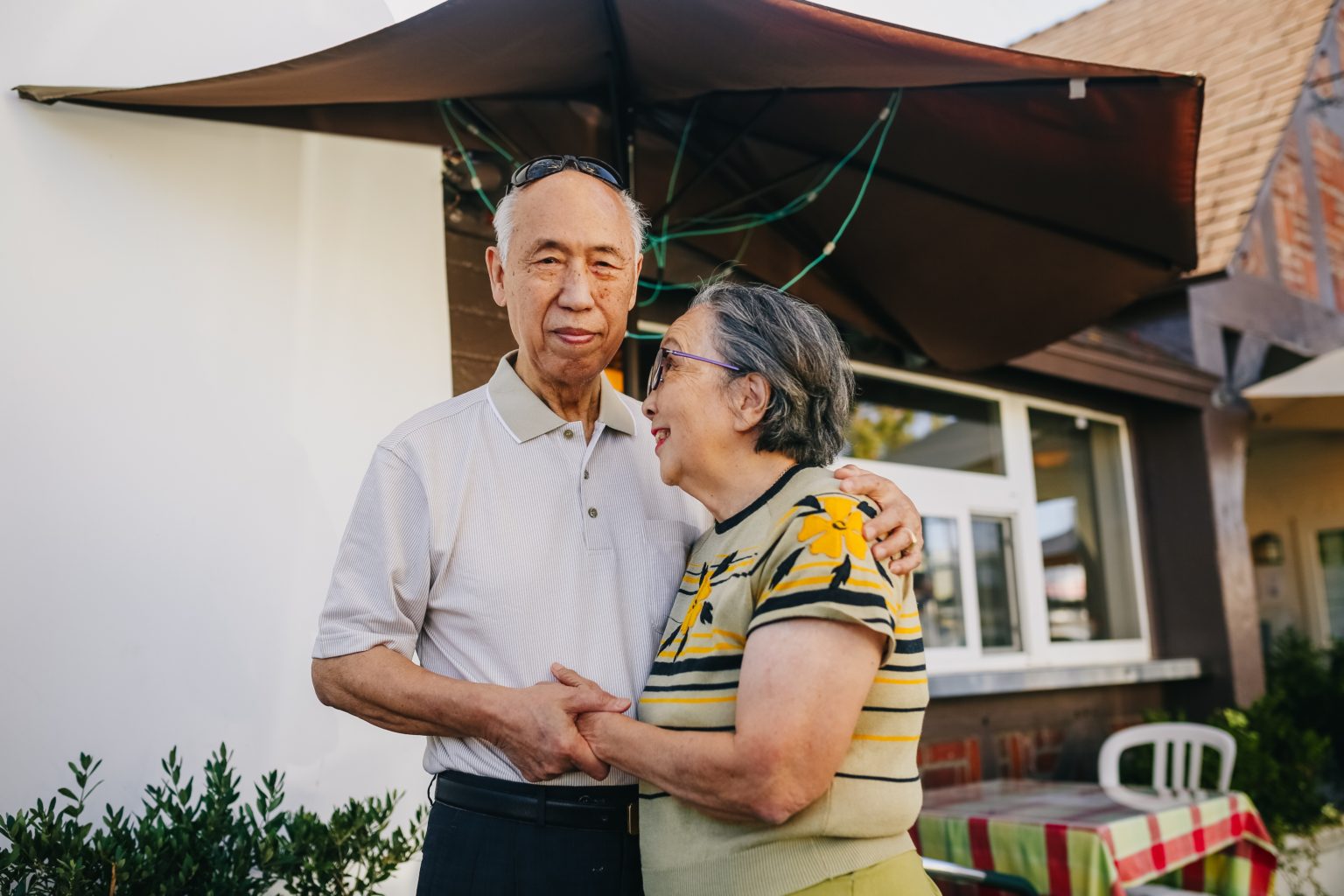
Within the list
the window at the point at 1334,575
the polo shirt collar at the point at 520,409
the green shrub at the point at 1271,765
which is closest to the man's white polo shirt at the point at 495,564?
Answer: the polo shirt collar at the point at 520,409

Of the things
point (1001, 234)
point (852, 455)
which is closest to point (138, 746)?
point (1001, 234)

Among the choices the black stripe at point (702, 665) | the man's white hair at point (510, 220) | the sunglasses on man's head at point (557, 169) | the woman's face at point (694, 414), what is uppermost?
the sunglasses on man's head at point (557, 169)

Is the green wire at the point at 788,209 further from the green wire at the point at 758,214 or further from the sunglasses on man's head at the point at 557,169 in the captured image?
the sunglasses on man's head at the point at 557,169

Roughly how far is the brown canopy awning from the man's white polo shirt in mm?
898

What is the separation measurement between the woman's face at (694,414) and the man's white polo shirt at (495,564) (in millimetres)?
156

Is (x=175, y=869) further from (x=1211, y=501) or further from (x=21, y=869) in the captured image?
(x=1211, y=501)

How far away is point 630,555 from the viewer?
1684mm

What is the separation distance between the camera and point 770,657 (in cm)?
131

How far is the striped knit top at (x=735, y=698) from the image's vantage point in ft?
4.44

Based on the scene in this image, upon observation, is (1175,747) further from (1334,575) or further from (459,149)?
(1334,575)

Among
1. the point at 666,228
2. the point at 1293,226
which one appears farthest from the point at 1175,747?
the point at 1293,226

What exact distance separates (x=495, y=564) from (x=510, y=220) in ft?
1.93

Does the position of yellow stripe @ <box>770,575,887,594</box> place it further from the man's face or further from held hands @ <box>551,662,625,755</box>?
the man's face

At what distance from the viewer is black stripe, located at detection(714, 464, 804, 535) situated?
1558mm
